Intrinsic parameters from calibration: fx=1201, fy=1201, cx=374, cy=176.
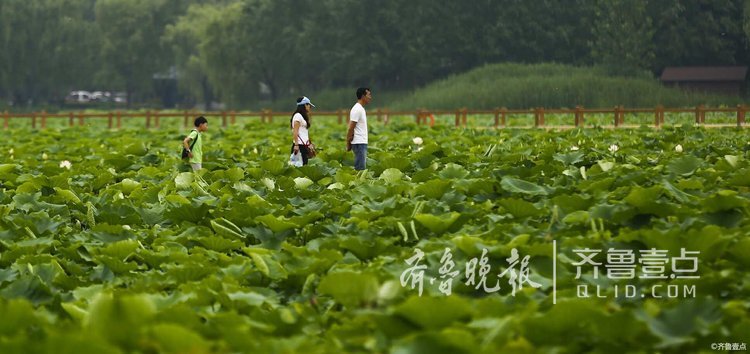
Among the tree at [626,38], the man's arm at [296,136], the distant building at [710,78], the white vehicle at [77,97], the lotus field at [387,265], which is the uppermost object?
the tree at [626,38]

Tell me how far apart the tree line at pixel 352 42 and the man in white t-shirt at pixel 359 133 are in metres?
32.2

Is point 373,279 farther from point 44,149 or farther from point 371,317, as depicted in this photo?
point 44,149

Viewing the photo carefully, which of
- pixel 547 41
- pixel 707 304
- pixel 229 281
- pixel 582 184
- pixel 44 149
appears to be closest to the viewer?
pixel 707 304

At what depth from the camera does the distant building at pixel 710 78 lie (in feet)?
137

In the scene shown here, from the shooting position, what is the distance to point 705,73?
1671 inches

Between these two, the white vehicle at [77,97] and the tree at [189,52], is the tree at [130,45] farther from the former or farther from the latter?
the white vehicle at [77,97]

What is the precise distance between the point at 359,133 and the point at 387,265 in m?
5.31

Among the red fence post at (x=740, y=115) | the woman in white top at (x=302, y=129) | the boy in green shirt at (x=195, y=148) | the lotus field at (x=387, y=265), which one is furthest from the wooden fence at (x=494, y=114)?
the lotus field at (x=387, y=265)

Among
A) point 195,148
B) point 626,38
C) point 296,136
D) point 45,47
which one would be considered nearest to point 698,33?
point 626,38

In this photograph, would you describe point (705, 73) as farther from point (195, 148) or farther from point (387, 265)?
point (387, 265)

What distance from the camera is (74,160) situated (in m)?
11.7

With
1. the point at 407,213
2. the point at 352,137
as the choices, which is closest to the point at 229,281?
the point at 407,213

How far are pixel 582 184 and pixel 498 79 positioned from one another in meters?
33.0

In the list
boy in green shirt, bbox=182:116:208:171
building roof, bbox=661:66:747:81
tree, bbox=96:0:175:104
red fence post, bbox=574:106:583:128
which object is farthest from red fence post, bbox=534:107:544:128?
tree, bbox=96:0:175:104
